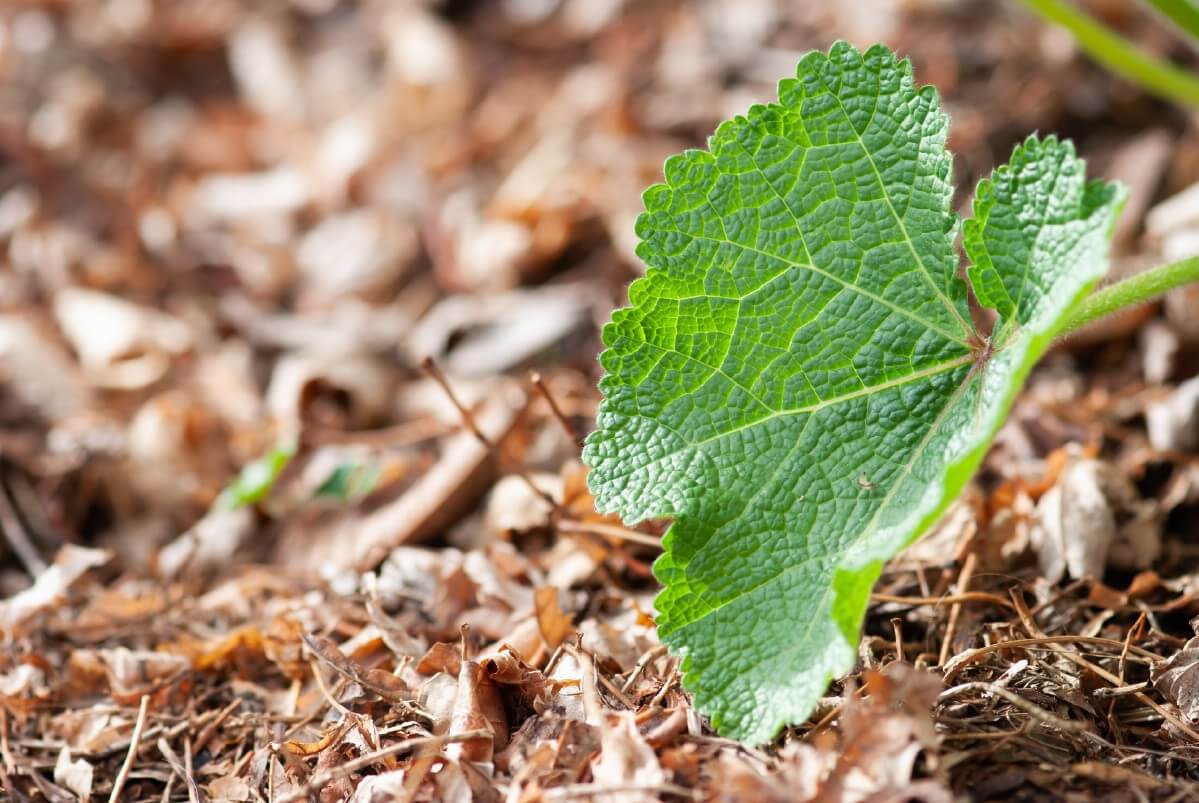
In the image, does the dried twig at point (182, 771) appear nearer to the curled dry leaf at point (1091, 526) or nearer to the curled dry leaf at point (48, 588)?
the curled dry leaf at point (48, 588)

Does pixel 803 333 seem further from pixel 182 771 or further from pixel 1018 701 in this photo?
pixel 182 771

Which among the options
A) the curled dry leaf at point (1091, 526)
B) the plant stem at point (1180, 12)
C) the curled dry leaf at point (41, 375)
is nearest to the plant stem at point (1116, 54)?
the plant stem at point (1180, 12)

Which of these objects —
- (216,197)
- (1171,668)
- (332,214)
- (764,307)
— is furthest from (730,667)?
(216,197)

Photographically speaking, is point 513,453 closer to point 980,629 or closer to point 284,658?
point 284,658

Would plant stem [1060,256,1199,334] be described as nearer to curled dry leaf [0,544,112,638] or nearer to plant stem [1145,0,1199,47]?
plant stem [1145,0,1199,47]

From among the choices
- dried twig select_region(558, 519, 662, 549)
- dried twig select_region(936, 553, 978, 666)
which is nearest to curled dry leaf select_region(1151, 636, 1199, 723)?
dried twig select_region(936, 553, 978, 666)

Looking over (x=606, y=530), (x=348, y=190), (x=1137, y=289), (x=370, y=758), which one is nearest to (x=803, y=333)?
(x=1137, y=289)
